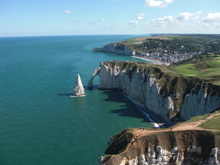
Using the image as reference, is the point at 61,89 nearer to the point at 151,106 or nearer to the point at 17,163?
the point at 151,106

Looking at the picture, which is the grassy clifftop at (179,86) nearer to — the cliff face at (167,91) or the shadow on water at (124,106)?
the cliff face at (167,91)

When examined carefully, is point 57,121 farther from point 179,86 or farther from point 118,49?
point 118,49

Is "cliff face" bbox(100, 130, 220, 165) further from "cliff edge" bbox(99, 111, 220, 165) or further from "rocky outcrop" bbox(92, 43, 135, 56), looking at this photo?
"rocky outcrop" bbox(92, 43, 135, 56)

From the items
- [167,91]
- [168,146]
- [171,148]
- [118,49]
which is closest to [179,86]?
[167,91]

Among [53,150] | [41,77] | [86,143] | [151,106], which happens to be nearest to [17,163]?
[53,150]

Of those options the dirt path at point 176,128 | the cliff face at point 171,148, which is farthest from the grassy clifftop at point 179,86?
the cliff face at point 171,148

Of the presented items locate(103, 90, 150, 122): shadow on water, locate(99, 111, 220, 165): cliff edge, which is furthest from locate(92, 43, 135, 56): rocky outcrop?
locate(99, 111, 220, 165): cliff edge
